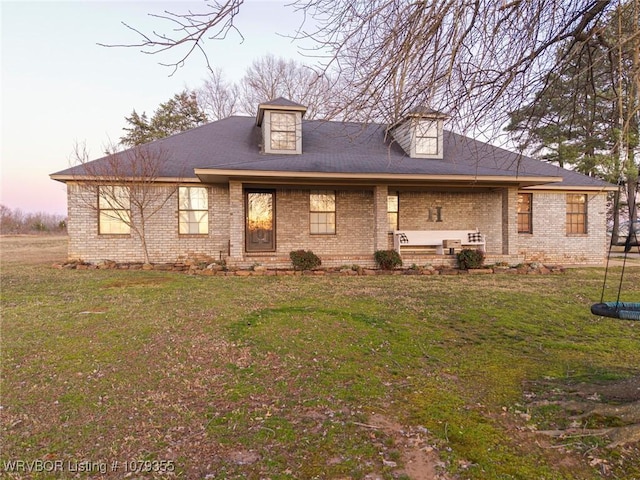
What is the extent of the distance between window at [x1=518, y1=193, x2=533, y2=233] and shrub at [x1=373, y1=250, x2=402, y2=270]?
6.04 metres

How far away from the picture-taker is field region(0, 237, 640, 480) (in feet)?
7.39

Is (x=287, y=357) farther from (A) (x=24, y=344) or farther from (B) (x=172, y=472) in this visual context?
(A) (x=24, y=344)

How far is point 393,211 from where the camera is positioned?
43.3 ft

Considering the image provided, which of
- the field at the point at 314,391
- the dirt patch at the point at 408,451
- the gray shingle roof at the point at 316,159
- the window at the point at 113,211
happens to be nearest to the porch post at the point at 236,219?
the gray shingle roof at the point at 316,159

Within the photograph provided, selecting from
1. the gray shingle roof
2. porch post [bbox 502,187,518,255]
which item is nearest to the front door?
the gray shingle roof

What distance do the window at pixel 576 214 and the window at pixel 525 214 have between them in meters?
1.70

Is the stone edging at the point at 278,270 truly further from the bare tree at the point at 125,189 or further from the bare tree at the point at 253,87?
the bare tree at the point at 253,87

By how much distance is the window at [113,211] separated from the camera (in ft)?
37.5

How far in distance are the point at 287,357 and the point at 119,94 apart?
8349 mm

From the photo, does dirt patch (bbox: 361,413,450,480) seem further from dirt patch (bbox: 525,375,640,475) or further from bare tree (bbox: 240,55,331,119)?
bare tree (bbox: 240,55,331,119)

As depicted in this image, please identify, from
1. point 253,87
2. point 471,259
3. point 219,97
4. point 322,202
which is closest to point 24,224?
point 219,97

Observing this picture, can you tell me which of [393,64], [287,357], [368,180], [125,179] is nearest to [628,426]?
[287,357]

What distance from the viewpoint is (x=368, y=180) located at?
11.1 m

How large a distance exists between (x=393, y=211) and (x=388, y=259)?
2787mm
